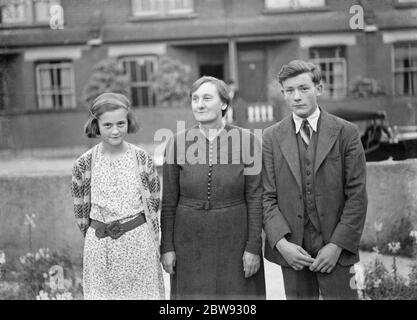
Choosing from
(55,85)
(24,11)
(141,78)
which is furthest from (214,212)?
(141,78)

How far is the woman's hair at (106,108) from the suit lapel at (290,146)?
0.75m

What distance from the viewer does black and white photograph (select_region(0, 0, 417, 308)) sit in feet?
8.39

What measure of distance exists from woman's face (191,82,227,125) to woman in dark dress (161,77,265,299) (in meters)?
0.01

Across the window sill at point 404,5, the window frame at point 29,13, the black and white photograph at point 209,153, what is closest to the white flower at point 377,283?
the black and white photograph at point 209,153

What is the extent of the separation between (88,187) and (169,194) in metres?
0.42

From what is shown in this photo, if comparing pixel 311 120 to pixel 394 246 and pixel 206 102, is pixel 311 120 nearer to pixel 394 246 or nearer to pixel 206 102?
pixel 206 102

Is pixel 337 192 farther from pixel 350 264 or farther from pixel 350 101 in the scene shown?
pixel 350 101

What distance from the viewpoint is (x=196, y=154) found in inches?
104

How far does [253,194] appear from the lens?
260cm

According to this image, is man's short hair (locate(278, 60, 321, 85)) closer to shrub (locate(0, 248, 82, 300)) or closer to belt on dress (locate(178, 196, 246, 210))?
belt on dress (locate(178, 196, 246, 210))

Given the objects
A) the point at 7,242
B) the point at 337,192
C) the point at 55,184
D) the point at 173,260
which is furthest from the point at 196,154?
the point at 7,242

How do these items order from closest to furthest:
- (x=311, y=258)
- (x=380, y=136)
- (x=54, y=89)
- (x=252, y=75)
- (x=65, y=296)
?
(x=311, y=258)
(x=65, y=296)
(x=380, y=136)
(x=54, y=89)
(x=252, y=75)

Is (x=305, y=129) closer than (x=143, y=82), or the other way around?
(x=305, y=129)

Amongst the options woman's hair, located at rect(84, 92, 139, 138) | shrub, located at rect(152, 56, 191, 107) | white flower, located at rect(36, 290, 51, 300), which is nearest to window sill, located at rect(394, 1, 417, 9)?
woman's hair, located at rect(84, 92, 139, 138)
